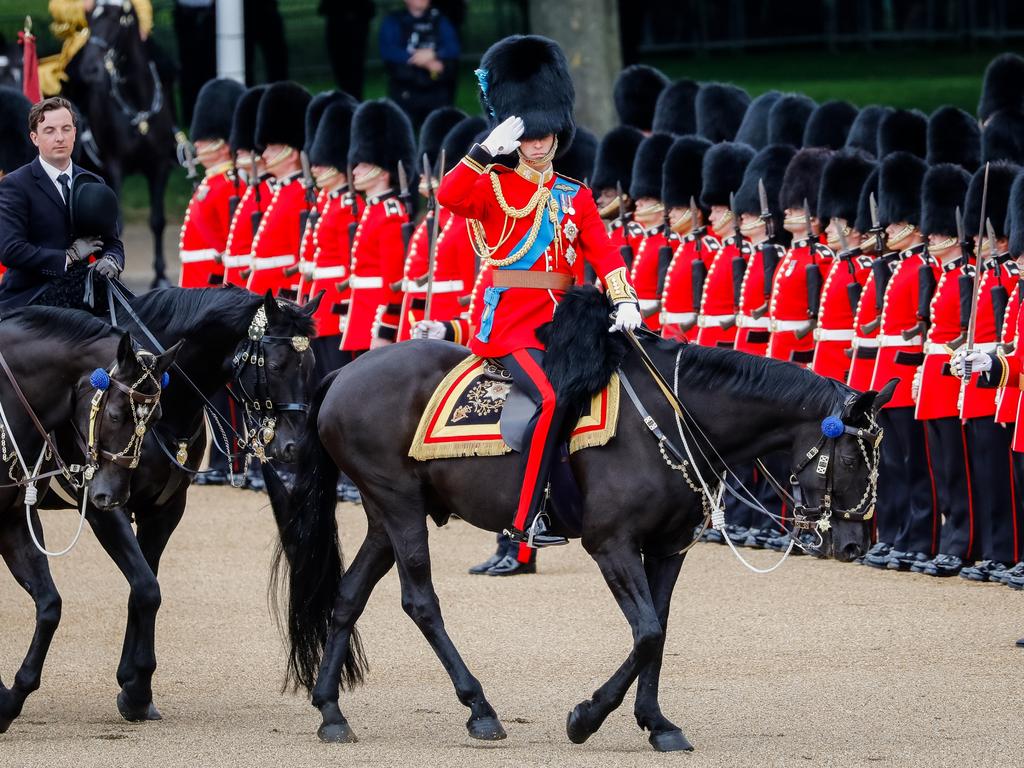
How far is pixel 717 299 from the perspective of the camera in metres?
9.86

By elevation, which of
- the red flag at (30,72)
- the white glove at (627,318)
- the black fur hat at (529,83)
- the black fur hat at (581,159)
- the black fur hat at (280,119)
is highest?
the black fur hat at (529,83)

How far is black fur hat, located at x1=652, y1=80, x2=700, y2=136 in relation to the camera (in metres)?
11.9

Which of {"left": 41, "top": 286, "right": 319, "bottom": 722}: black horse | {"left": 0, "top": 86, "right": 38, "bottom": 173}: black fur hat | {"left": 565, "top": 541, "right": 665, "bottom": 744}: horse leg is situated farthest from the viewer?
{"left": 0, "top": 86, "right": 38, "bottom": 173}: black fur hat

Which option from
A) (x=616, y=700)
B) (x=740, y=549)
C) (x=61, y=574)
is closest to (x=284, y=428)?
(x=616, y=700)

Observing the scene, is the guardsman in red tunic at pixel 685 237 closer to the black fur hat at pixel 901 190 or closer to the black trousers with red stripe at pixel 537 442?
the black fur hat at pixel 901 190

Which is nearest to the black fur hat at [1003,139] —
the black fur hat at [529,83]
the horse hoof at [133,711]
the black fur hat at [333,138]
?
the black fur hat at [333,138]

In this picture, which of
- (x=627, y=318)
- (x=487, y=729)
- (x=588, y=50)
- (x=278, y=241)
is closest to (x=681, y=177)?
(x=278, y=241)

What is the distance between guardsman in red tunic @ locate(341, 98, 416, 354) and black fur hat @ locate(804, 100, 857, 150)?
6.56ft

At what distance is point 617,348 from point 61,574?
372 cm

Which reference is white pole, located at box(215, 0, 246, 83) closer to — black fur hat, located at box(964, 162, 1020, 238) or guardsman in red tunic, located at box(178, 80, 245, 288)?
guardsman in red tunic, located at box(178, 80, 245, 288)

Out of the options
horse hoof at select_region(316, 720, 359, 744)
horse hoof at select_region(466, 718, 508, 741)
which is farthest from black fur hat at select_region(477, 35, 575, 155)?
horse hoof at select_region(316, 720, 359, 744)

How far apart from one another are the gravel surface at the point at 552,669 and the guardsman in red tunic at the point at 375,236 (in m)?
1.19

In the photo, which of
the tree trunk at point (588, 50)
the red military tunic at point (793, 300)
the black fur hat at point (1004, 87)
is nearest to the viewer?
the red military tunic at point (793, 300)

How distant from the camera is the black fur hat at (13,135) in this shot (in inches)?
420
